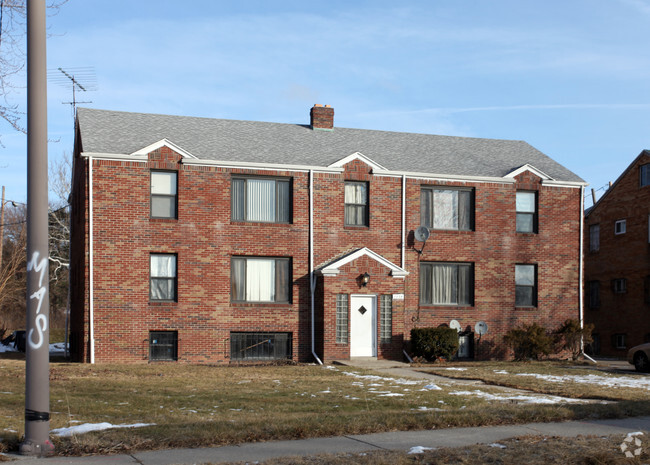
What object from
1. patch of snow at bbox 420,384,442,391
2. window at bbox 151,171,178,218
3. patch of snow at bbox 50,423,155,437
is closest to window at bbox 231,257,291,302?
window at bbox 151,171,178,218

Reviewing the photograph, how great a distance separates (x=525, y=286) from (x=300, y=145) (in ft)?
31.2

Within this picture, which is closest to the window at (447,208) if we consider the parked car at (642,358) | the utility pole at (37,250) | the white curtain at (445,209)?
the white curtain at (445,209)

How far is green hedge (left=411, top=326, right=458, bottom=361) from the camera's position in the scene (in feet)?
79.5

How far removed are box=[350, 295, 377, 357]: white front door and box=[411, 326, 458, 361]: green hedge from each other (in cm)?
133

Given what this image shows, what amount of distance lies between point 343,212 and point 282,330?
172 inches

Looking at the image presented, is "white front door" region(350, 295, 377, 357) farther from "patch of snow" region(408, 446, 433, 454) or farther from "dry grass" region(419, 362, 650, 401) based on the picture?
"patch of snow" region(408, 446, 433, 454)

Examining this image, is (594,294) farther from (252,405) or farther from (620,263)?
(252,405)

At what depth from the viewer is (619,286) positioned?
36.8 metres

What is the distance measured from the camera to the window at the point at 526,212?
89.0 ft

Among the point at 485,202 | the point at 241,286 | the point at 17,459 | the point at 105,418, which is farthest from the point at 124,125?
the point at 17,459

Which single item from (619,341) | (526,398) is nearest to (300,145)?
(526,398)

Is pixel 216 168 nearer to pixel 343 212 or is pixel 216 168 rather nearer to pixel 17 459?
pixel 343 212

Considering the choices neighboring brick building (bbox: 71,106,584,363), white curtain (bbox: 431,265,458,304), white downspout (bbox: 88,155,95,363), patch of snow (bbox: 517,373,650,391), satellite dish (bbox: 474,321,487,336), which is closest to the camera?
patch of snow (bbox: 517,373,650,391)

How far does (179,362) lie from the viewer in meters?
23.4
